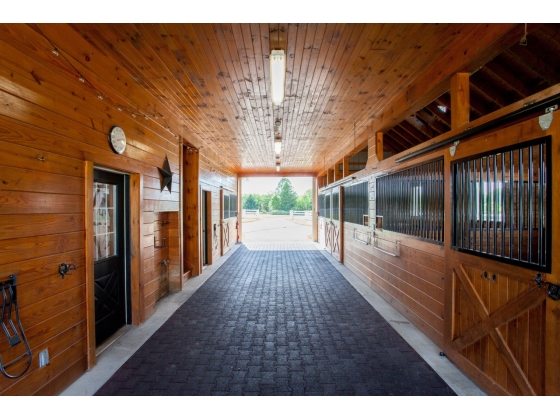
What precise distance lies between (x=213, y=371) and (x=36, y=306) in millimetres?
1377

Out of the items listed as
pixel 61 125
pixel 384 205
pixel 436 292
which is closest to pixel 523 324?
pixel 436 292

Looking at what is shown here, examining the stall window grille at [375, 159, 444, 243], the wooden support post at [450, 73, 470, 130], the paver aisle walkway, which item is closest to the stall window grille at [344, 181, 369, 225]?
the stall window grille at [375, 159, 444, 243]

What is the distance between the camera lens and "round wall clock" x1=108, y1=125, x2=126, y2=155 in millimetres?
2604

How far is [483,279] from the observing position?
82.3 inches


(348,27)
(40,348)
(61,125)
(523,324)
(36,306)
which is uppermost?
(348,27)

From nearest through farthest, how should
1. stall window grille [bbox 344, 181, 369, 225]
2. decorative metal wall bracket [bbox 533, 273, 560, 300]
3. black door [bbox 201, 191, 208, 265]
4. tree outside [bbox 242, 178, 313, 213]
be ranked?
decorative metal wall bracket [bbox 533, 273, 560, 300], stall window grille [bbox 344, 181, 369, 225], black door [bbox 201, 191, 208, 265], tree outside [bbox 242, 178, 313, 213]

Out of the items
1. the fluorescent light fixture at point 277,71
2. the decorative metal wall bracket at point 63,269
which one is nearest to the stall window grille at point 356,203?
the fluorescent light fixture at point 277,71

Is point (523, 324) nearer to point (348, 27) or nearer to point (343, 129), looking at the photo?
point (348, 27)

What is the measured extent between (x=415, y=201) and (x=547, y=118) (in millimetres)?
1749

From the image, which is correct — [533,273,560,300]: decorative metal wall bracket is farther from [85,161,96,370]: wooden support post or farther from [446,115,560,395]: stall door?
[85,161,96,370]: wooden support post

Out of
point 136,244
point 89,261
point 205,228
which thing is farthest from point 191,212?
point 89,261

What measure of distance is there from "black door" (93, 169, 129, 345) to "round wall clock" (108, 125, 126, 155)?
0.29 m

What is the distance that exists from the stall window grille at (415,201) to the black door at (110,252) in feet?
11.2

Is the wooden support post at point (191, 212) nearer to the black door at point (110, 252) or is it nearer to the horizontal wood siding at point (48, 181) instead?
the black door at point (110, 252)
